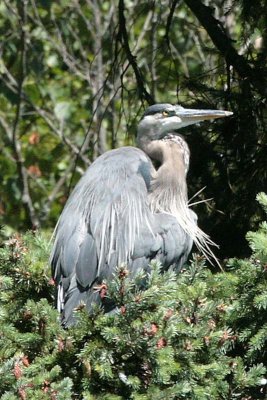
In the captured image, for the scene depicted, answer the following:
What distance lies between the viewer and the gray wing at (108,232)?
4.09 m

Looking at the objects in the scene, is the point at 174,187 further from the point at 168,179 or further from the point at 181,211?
the point at 181,211

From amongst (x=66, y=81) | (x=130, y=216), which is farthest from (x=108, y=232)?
(x=66, y=81)

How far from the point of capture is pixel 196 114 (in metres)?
4.94

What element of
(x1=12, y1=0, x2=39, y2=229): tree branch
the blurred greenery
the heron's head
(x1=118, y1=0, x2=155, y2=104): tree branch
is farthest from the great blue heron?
(x1=12, y1=0, x2=39, y2=229): tree branch

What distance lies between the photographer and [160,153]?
5262mm

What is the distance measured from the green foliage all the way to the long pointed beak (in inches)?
55.1

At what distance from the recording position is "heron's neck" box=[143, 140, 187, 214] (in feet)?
16.1

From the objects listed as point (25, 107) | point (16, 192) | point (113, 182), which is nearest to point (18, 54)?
point (25, 107)

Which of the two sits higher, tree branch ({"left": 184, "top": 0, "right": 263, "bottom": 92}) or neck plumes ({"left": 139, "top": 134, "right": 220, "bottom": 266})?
tree branch ({"left": 184, "top": 0, "right": 263, "bottom": 92})

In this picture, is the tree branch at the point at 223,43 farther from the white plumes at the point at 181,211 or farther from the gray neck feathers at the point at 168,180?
the white plumes at the point at 181,211

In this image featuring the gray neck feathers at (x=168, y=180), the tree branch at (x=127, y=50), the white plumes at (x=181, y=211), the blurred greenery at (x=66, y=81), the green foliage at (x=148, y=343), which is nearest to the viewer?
the green foliage at (x=148, y=343)

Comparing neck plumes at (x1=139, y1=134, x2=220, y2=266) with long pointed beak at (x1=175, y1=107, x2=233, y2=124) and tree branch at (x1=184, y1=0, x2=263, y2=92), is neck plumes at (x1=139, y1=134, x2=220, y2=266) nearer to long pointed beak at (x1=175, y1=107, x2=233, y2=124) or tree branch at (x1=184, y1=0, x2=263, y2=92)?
long pointed beak at (x1=175, y1=107, x2=233, y2=124)

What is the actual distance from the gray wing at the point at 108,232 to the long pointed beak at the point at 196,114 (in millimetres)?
324

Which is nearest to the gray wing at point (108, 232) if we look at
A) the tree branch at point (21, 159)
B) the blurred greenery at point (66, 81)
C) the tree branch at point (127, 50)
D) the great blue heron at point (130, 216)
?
the great blue heron at point (130, 216)
